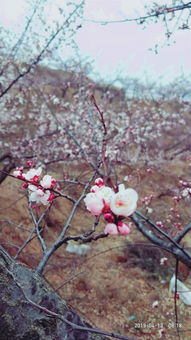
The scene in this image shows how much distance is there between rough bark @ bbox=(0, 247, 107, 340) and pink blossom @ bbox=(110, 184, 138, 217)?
49 cm

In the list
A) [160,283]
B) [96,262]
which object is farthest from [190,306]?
[96,262]

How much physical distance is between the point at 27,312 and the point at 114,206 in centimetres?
54

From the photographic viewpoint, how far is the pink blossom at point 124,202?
92cm

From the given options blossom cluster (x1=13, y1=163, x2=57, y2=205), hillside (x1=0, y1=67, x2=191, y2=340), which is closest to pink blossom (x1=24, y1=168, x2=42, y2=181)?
blossom cluster (x1=13, y1=163, x2=57, y2=205)

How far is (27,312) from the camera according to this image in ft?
3.47

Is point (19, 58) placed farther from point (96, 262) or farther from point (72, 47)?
point (96, 262)

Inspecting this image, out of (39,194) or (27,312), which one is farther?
(39,194)

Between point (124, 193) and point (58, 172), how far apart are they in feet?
29.0

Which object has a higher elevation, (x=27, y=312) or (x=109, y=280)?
(x=109, y=280)
